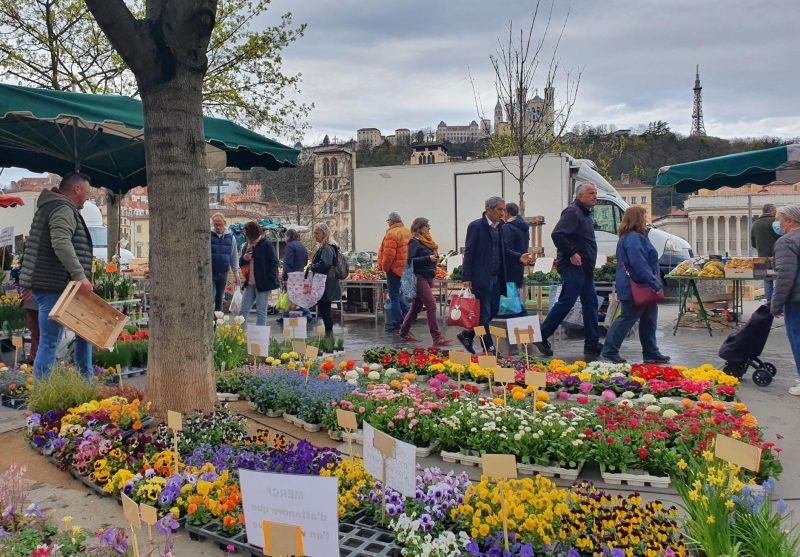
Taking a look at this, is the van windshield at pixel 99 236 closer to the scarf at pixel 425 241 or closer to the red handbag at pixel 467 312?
the scarf at pixel 425 241

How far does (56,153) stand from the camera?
784 centimetres

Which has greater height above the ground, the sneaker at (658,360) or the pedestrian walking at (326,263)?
the pedestrian walking at (326,263)

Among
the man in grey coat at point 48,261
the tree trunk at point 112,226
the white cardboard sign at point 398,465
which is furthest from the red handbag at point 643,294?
the tree trunk at point 112,226

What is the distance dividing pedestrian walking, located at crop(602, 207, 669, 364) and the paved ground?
65cm

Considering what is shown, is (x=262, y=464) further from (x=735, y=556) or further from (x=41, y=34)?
(x=41, y=34)

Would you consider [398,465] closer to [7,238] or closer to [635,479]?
[635,479]

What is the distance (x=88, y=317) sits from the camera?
5.45 meters

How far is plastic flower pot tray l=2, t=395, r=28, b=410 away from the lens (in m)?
5.90

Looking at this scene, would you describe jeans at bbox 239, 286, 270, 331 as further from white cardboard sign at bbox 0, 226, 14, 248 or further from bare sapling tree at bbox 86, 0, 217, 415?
bare sapling tree at bbox 86, 0, 217, 415

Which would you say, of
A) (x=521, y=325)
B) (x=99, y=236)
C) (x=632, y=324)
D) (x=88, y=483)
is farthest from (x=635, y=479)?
(x=99, y=236)

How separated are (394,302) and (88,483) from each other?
7546mm

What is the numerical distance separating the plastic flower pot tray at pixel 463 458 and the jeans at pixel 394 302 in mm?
6339

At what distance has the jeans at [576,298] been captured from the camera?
8.14m

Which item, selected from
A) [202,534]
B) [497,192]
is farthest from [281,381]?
[497,192]
